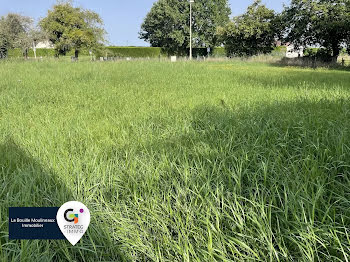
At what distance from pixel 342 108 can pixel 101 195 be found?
3.11m

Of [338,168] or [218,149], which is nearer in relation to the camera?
[338,168]

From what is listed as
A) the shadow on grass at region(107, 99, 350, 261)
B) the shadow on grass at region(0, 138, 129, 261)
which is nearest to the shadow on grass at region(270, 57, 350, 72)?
the shadow on grass at region(107, 99, 350, 261)

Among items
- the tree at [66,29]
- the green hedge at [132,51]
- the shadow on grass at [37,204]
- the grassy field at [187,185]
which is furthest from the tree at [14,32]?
the shadow on grass at [37,204]

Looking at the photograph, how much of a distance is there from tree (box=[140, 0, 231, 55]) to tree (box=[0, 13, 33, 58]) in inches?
803

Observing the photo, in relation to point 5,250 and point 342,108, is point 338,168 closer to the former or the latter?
point 342,108

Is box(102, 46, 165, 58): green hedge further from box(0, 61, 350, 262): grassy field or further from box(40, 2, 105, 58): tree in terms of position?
box(0, 61, 350, 262): grassy field

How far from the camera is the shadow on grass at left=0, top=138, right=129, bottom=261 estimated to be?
1.07 meters

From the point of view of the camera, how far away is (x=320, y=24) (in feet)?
56.7

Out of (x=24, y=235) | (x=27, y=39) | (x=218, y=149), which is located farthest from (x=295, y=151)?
(x=27, y=39)

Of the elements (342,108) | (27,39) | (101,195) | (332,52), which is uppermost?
(27,39)

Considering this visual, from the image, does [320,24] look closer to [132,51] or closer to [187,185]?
[187,185]

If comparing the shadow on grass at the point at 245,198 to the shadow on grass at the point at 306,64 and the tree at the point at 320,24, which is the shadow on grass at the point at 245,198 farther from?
the tree at the point at 320,24

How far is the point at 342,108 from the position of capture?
305cm

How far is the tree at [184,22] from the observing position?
38750mm
